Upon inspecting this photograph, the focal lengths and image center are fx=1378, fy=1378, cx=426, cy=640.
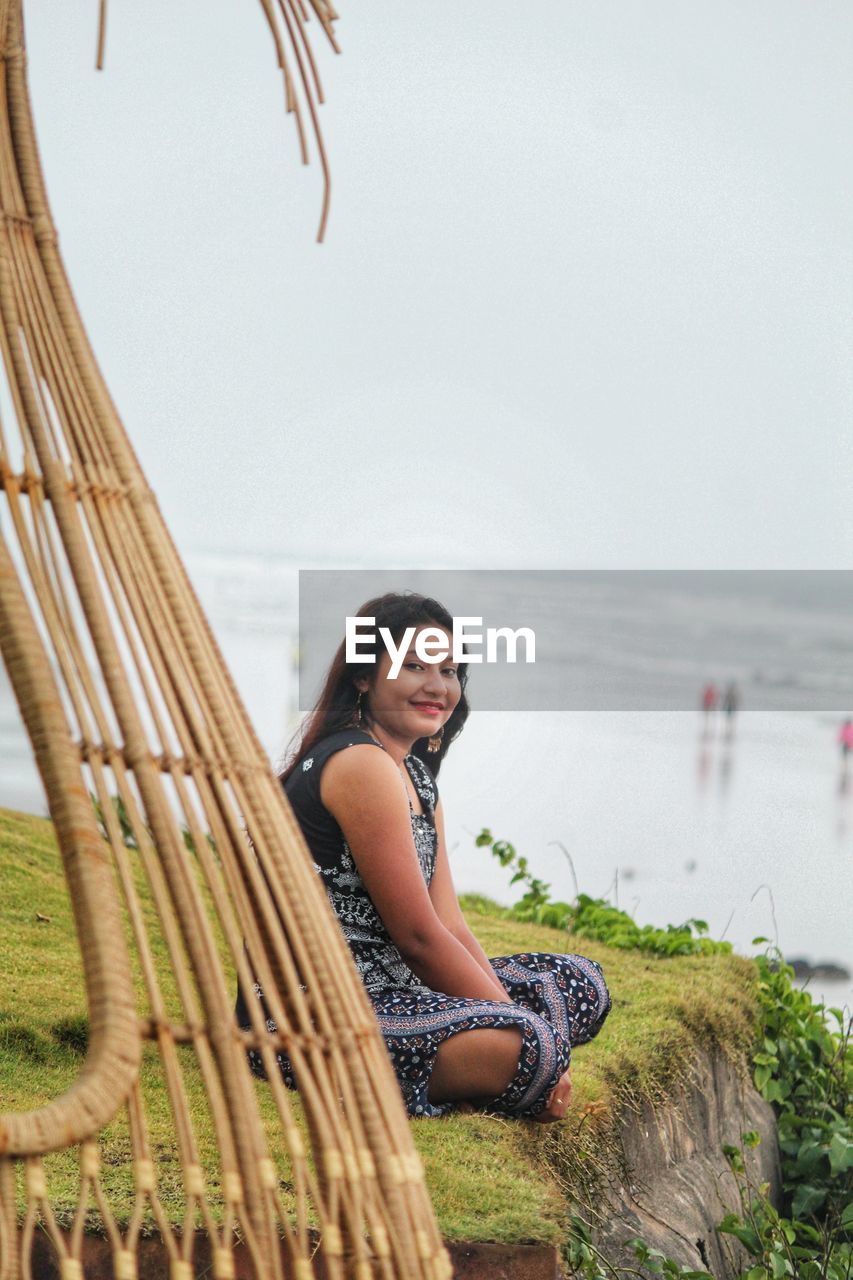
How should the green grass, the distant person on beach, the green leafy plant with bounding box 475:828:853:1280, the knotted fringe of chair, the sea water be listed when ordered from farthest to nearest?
the distant person on beach
the sea water
the green leafy plant with bounding box 475:828:853:1280
the green grass
the knotted fringe of chair

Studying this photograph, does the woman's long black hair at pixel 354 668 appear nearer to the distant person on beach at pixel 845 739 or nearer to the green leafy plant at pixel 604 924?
the green leafy plant at pixel 604 924

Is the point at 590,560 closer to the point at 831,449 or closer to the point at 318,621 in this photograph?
the point at 831,449

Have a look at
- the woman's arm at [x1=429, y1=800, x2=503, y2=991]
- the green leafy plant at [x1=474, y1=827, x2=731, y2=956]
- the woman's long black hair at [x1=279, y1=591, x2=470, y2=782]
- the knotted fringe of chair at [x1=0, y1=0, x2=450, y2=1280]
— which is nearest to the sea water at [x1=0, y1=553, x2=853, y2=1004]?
the green leafy plant at [x1=474, y1=827, x2=731, y2=956]

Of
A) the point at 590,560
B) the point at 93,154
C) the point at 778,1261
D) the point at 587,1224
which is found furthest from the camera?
the point at 590,560

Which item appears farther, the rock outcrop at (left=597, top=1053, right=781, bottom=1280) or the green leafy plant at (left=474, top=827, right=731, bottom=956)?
the green leafy plant at (left=474, top=827, right=731, bottom=956)

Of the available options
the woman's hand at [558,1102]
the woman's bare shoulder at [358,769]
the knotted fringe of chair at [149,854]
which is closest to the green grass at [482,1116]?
the woman's hand at [558,1102]

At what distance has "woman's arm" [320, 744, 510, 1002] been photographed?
204 centimetres

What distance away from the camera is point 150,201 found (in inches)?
664

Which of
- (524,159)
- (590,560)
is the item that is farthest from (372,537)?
(524,159)

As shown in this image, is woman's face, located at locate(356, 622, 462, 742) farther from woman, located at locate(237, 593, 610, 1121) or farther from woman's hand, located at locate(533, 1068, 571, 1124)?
woman's hand, located at locate(533, 1068, 571, 1124)

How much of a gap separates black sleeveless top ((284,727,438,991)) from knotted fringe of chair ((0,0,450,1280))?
0.79 m

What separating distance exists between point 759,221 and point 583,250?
8.48ft

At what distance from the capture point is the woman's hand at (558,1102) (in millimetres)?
2186

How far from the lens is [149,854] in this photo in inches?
46.5
